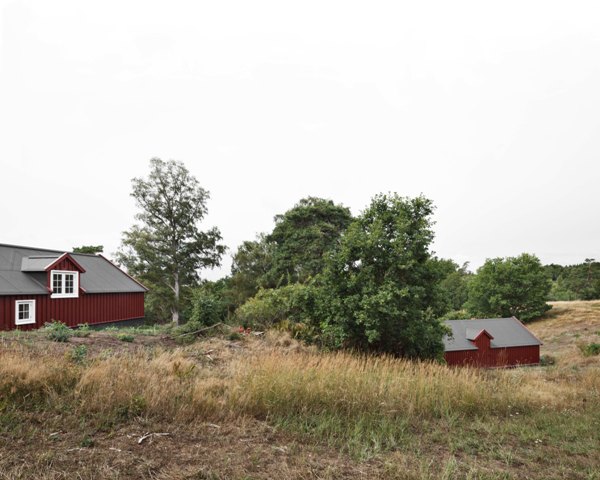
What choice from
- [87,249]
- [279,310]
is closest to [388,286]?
[279,310]

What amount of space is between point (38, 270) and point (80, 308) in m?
2.88

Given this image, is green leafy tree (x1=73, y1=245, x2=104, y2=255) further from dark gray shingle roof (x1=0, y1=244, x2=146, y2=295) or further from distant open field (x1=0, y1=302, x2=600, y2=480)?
distant open field (x1=0, y1=302, x2=600, y2=480)

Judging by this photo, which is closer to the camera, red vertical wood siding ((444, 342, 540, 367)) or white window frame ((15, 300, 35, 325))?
white window frame ((15, 300, 35, 325))

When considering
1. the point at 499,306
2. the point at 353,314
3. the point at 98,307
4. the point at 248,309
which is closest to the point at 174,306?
the point at 98,307

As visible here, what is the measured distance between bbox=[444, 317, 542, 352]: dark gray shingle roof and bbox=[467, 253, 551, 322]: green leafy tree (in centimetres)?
1387

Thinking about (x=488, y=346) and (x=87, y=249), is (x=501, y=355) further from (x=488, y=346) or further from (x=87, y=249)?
(x=87, y=249)

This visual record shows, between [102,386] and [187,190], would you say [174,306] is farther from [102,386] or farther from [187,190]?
[102,386]

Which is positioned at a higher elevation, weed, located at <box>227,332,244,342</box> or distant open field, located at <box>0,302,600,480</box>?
distant open field, located at <box>0,302,600,480</box>

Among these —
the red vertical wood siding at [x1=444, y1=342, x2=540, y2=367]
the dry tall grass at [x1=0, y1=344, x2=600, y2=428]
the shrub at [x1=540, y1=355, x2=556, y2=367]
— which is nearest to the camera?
the dry tall grass at [x1=0, y1=344, x2=600, y2=428]

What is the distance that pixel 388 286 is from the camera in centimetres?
1281

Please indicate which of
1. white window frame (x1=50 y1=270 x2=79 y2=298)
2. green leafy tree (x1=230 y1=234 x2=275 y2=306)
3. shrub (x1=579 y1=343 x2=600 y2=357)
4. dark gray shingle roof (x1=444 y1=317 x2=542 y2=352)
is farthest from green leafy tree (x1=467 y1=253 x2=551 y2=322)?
white window frame (x1=50 y1=270 x2=79 y2=298)

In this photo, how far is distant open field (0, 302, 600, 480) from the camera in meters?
3.47

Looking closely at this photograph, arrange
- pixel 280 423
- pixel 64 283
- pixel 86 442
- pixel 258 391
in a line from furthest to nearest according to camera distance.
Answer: pixel 64 283 → pixel 258 391 → pixel 280 423 → pixel 86 442

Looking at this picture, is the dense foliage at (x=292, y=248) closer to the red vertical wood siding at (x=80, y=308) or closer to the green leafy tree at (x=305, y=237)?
the green leafy tree at (x=305, y=237)
